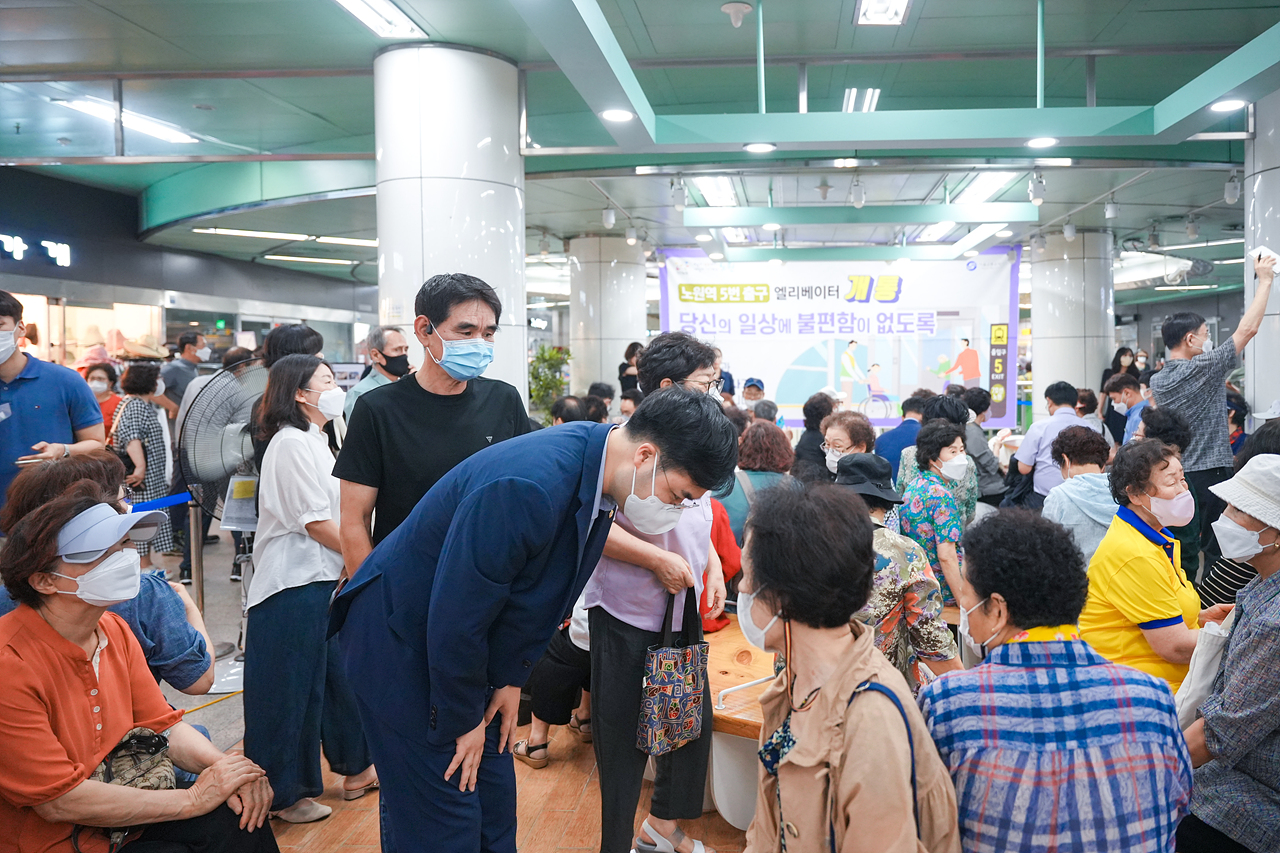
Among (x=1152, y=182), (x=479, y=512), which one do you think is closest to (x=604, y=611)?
(x=479, y=512)

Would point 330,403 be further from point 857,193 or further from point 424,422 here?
point 857,193

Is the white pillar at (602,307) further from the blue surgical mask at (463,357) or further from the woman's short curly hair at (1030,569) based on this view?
the woman's short curly hair at (1030,569)

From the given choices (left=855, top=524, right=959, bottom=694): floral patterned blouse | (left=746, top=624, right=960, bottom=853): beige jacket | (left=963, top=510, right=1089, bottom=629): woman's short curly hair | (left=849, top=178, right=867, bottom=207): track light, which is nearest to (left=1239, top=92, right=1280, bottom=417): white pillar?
(left=849, top=178, right=867, bottom=207): track light

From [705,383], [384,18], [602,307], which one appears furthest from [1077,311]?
[705,383]

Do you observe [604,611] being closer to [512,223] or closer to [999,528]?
[999,528]

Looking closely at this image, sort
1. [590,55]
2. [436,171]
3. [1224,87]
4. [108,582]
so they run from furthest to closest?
[436,171] → [1224,87] → [590,55] → [108,582]

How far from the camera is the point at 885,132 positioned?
548 centimetres

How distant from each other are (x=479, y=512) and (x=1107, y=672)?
1.13m

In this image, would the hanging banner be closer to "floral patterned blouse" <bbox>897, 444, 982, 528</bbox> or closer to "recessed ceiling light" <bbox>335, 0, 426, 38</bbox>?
"recessed ceiling light" <bbox>335, 0, 426, 38</bbox>

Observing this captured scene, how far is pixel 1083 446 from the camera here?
3662 mm

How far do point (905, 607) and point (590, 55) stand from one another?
310 cm

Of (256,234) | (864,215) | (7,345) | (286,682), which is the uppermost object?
(256,234)

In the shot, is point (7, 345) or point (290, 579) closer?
point (290, 579)

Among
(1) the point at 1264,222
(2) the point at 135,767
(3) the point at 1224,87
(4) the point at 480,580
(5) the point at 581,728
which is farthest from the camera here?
(1) the point at 1264,222
